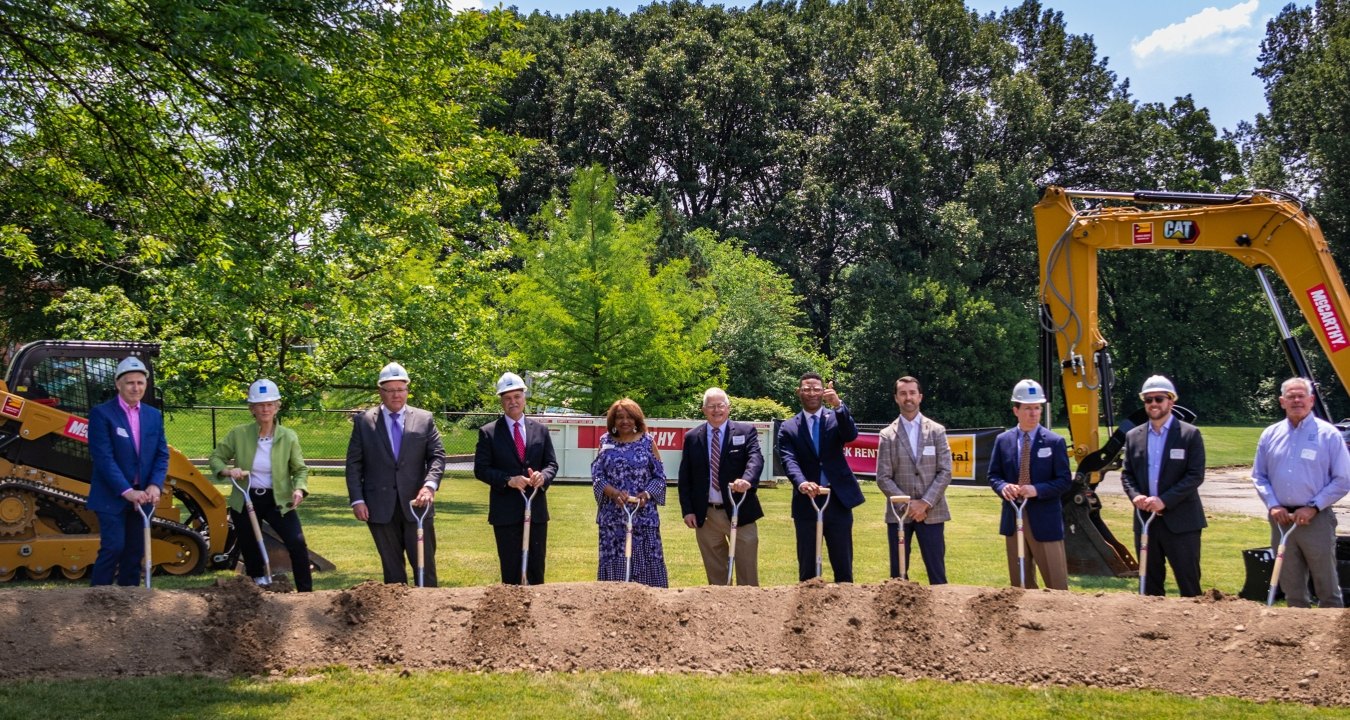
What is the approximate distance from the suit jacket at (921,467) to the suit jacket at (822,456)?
0.27 metres

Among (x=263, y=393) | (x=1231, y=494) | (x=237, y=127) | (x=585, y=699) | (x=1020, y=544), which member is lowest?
(x=1231, y=494)

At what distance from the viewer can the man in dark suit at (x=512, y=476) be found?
8.88 meters

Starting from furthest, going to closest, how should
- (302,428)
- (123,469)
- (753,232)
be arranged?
(753,232)
(302,428)
(123,469)

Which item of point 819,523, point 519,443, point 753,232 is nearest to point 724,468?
point 819,523

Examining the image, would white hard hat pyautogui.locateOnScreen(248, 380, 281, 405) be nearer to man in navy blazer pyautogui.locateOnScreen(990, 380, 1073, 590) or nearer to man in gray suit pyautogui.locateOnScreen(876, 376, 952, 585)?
man in gray suit pyautogui.locateOnScreen(876, 376, 952, 585)

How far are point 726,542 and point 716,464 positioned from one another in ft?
2.22

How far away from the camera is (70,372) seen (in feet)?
38.0

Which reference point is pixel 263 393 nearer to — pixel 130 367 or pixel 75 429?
pixel 130 367

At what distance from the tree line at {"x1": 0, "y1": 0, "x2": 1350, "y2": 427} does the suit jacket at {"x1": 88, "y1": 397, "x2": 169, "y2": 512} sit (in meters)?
5.38

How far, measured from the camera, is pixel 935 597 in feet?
25.0

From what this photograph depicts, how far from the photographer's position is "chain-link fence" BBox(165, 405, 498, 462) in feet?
81.7

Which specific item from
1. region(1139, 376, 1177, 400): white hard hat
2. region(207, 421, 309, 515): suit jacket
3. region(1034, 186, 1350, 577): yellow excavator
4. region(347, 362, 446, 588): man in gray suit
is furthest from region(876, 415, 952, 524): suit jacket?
region(207, 421, 309, 515): suit jacket

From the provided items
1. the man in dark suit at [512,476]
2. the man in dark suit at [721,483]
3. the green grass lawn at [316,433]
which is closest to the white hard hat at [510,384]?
the man in dark suit at [512,476]

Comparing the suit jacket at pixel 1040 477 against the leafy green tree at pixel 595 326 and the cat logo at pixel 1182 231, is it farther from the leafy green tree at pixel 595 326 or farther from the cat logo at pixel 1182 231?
the leafy green tree at pixel 595 326
